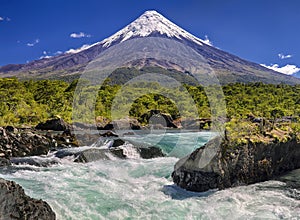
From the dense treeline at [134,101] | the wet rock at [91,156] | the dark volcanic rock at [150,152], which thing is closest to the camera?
the wet rock at [91,156]

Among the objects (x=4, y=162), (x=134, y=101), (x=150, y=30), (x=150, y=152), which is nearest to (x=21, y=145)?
(x=4, y=162)

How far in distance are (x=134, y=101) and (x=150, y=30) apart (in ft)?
278

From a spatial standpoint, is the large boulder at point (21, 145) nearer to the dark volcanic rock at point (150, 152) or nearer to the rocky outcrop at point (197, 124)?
the dark volcanic rock at point (150, 152)

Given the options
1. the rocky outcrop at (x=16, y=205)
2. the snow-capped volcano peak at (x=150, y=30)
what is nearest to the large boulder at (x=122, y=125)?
the rocky outcrop at (x=16, y=205)

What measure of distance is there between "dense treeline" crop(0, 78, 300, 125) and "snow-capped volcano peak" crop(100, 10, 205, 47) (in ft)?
201

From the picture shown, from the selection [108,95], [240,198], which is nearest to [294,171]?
[240,198]

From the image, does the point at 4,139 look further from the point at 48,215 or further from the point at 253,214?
the point at 253,214

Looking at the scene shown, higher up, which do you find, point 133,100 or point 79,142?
point 133,100

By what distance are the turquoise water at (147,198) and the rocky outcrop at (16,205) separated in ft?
2.30

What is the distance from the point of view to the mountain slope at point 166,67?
334 ft

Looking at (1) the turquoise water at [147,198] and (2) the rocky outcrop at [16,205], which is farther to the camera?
(1) the turquoise water at [147,198]

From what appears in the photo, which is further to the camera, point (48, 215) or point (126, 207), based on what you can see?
point (126, 207)

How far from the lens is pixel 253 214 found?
528 centimetres

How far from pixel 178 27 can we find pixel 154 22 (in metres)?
11.8
